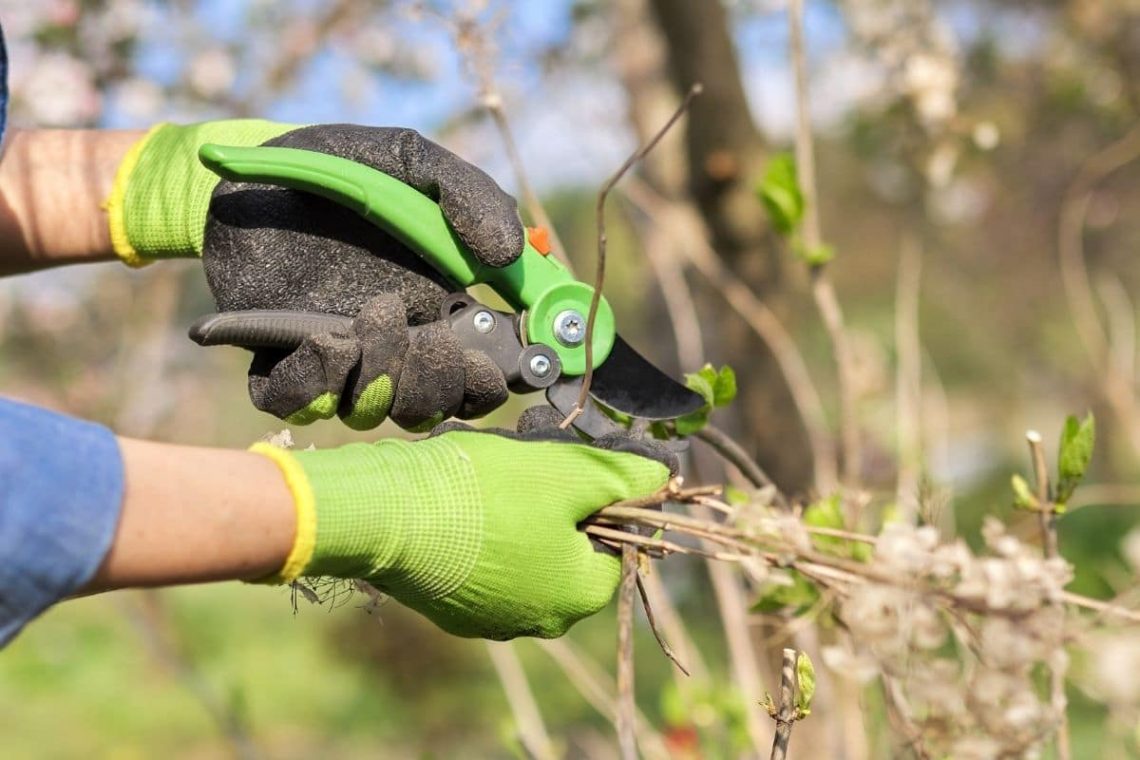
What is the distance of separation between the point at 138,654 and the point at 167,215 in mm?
5795

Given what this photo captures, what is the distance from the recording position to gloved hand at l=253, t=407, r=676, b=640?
99cm

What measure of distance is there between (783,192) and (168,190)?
0.84 meters

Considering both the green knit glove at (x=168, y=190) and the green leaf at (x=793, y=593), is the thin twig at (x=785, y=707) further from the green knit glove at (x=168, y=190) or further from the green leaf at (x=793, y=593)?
the green knit glove at (x=168, y=190)

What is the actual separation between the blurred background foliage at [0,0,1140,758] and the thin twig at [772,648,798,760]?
292 millimetres

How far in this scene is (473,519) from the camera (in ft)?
3.46

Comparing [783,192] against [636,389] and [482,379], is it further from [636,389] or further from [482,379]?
[482,379]

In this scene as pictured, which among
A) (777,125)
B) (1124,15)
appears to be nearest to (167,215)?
(1124,15)

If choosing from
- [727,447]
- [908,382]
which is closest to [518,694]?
[908,382]

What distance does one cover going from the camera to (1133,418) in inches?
90.0

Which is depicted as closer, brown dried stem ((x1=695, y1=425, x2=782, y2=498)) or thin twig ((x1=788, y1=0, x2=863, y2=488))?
brown dried stem ((x1=695, y1=425, x2=782, y2=498))

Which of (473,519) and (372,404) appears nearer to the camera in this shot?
(473,519)

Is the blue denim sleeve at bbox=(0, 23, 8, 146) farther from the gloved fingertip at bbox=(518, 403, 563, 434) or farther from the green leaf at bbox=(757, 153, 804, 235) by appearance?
the green leaf at bbox=(757, 153, 804, 235)

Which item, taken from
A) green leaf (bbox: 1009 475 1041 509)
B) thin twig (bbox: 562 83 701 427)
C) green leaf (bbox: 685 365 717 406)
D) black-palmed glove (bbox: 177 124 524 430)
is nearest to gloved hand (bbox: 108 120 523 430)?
black-palmed glove (bbox: 177 124 524 430)

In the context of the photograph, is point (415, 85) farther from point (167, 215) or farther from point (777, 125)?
point (167, 215)
